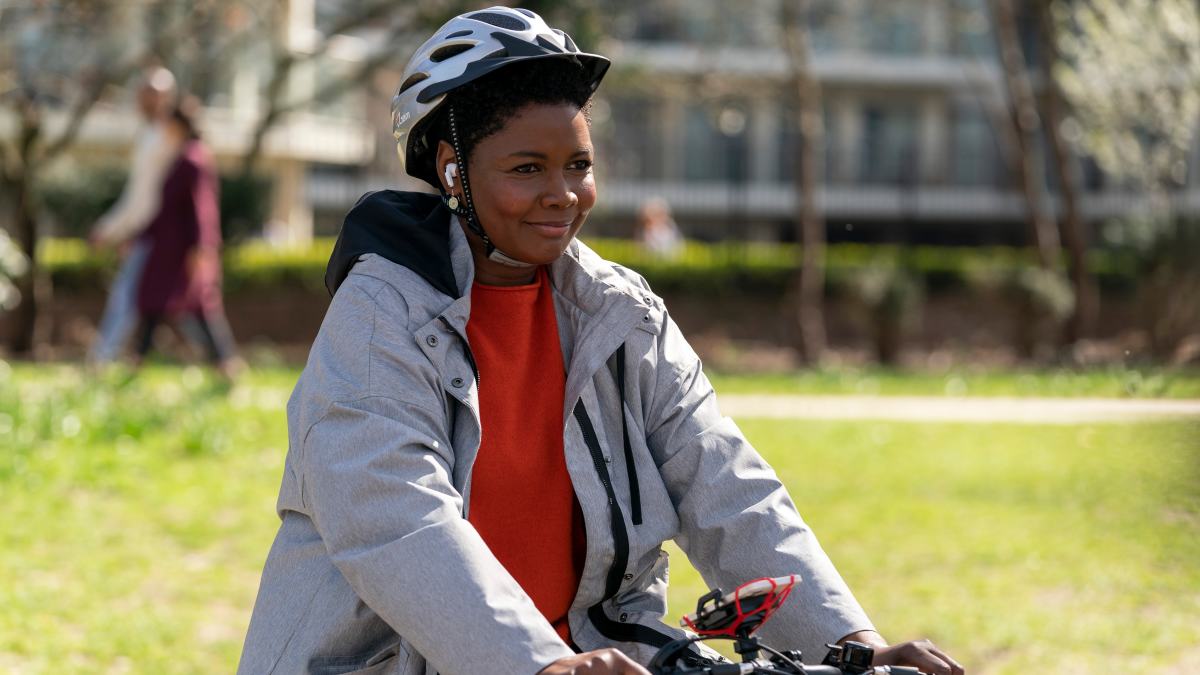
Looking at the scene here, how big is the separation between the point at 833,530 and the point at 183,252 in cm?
492

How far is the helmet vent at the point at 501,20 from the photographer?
7.86 ft

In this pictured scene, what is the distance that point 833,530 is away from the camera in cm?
686

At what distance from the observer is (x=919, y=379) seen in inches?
524

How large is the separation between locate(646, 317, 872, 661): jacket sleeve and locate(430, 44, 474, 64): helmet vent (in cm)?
58

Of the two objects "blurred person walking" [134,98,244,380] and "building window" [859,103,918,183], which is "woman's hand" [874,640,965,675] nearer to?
"blurred person walking" [134,98,244,380]

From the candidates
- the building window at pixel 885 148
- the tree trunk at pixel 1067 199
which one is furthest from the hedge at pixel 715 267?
the building window at pixel 885 148

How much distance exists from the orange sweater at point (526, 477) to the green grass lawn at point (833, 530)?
3.23 feet

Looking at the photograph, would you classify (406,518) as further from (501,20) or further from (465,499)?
(501,20)

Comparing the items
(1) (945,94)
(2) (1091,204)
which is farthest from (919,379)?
(1) (945,94)

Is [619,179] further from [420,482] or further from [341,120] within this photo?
[420,482]

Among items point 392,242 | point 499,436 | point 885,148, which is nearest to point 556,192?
point 392,242

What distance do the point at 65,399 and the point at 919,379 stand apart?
7508 millimetres

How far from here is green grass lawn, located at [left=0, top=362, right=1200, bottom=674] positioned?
16.0 ft

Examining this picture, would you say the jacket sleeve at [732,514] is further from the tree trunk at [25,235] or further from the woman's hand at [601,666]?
the tree trunk at [25,235]
